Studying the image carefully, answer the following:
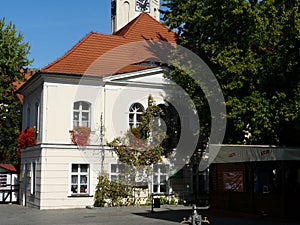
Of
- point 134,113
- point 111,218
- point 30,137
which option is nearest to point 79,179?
point 30,137

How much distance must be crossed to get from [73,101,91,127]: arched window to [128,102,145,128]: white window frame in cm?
233

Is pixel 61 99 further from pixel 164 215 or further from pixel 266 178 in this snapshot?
pixel 266 178

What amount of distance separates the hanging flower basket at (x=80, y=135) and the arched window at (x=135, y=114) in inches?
109

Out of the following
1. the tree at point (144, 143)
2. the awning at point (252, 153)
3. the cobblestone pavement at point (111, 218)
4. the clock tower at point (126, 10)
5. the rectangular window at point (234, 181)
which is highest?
the clock tower at point (126, 10)

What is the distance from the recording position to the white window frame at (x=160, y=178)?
27.6 metres

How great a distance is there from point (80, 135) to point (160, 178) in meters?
5.26

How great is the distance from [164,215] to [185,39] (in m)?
8.71

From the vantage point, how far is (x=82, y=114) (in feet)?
87.9

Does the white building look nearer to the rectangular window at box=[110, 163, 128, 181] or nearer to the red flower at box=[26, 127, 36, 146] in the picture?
the rectangular window at box=[110, 163, 128, 181]

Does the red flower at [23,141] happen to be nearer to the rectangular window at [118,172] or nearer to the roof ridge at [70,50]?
the roof ridge at [70,50]

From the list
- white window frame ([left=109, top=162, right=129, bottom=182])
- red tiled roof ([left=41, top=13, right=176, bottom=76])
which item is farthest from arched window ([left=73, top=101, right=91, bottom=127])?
white window frame ([left=109, top=162, right=129, bottom=182])

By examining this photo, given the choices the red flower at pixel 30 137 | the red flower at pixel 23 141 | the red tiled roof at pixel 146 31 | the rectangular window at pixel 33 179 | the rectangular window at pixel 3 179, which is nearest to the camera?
the rectangular window at pixel 33 179

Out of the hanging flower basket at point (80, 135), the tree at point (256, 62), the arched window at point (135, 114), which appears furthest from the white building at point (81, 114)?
the tree at point (256, 62)

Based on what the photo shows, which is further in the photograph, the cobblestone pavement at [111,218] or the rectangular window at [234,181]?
the rectangular window at [234,181]
